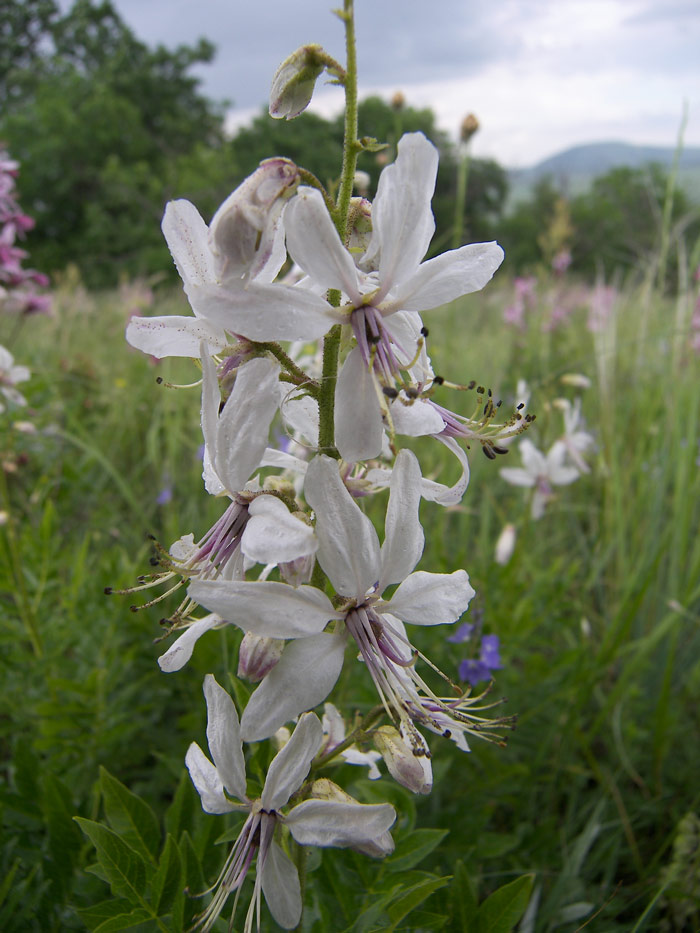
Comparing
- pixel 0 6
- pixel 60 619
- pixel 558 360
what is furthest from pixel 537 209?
pixel 60 619

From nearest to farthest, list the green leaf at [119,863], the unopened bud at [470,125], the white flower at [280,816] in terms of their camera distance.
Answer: the white flower at [280,816]
the green leaf at [119,863]
the unopened bud at [470,125]

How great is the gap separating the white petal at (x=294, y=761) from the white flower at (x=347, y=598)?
7 cm

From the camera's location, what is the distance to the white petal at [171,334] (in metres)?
0.96

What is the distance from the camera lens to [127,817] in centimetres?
112

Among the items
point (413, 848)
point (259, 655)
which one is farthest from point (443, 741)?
point (259, 655)

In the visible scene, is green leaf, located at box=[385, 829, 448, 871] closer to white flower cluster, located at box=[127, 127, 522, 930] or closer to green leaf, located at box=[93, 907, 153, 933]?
white flower cluster, located at box=[127, 127, 522, 930]

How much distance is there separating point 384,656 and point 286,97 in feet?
2.49

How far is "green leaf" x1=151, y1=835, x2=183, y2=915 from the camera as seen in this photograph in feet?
3.22

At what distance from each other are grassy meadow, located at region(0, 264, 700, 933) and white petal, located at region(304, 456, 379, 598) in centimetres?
41

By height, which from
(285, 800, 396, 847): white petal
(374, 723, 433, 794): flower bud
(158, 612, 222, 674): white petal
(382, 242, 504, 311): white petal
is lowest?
(285, 800, 396, 847): white petal

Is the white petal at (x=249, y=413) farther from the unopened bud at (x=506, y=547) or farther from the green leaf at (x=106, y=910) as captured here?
the unopened bud at (x=506, y=547)

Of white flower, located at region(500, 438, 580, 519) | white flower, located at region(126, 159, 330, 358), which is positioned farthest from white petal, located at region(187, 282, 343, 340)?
white flower, located at region(500, 438, 580, 519)

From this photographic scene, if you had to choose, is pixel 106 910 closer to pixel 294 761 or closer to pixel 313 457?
pixel 294 761

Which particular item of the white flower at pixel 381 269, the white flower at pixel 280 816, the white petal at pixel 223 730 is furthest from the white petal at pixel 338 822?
the white flower at pixel 381 269
